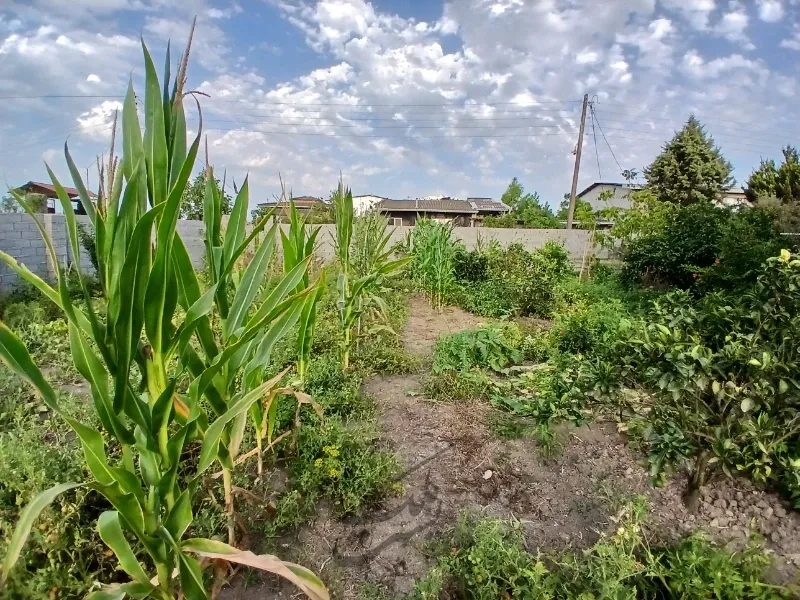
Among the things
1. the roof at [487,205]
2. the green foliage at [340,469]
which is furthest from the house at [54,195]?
the roof at [487,205]

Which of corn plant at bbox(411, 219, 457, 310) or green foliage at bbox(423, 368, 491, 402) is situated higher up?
corn plant at bbox(411, 219, 457, 310)

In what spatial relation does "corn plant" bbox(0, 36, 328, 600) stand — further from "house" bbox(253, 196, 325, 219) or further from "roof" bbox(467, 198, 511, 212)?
"roof" bbox(467, 198, 511, 212)

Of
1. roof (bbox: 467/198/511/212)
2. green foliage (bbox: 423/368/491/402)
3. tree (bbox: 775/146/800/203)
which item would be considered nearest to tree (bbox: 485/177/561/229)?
roof (bbox: 467/198/511/212)

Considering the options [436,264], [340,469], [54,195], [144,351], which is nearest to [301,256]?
[340,469]

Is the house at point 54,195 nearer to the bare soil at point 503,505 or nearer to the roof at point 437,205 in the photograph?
the bare soil at point 503,505

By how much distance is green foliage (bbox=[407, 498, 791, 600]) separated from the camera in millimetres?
1472

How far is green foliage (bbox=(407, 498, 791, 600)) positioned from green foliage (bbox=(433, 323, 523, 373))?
2072mm

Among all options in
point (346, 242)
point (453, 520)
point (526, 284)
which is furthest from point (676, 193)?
point (453, 520)

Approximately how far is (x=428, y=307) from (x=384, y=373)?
372 centimetres

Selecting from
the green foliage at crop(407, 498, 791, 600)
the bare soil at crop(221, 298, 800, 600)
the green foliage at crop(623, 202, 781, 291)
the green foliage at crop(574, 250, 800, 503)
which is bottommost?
the bare soil at crop(221, 298, 800, 600)

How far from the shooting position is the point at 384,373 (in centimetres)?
394

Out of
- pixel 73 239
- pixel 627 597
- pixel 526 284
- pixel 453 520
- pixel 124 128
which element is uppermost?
pixel 124 128

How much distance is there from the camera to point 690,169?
69.3 feet

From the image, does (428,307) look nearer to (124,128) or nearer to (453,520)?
(453,520)
